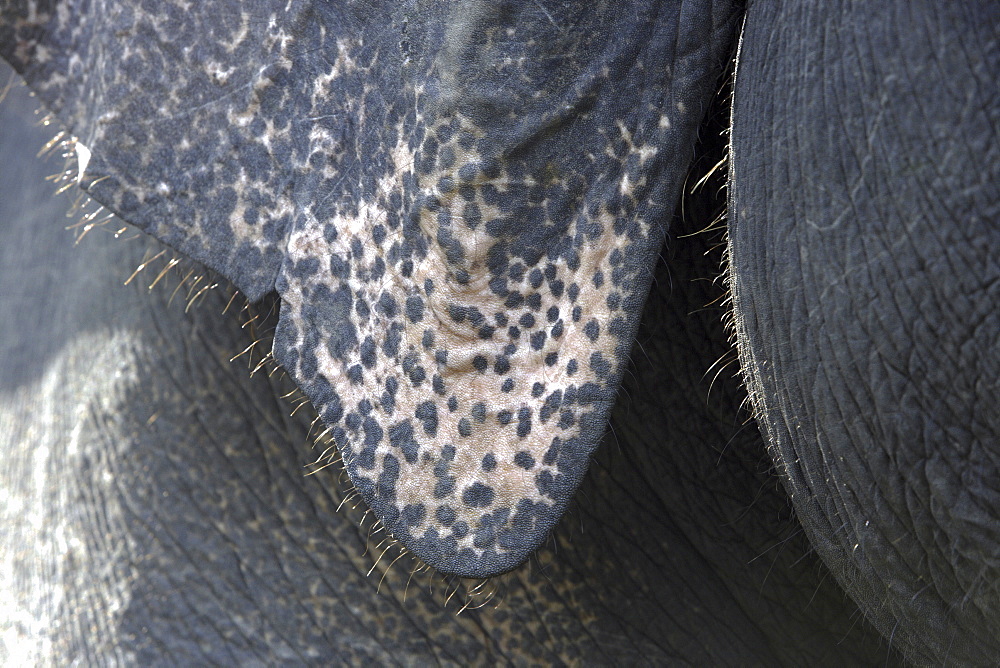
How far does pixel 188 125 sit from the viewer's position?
0.99 m

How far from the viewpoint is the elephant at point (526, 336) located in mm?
729

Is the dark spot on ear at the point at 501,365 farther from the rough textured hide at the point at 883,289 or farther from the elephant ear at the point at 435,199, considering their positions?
the rough textured hide at the point at 883,289

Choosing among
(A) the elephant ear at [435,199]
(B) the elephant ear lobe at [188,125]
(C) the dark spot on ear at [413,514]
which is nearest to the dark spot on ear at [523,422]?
(A) the elephant ear at [435,199]

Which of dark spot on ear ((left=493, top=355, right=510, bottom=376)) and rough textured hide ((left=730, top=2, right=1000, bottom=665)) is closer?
rough textured hide ((left=730, top=2, right=1000, bottom=665))

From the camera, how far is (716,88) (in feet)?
2.89

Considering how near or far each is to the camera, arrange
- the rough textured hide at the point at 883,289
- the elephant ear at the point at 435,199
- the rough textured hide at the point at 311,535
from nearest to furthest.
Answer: the rough textured hide at the point at 883,289 → the elephant ear at the point at 435,199 → the rough textured hide at the point at 311,535

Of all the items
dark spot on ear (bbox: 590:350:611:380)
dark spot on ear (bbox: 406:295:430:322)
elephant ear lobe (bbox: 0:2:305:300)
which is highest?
elephant ear lobe (bbox: 0:2:305:300)

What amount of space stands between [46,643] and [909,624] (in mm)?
1065

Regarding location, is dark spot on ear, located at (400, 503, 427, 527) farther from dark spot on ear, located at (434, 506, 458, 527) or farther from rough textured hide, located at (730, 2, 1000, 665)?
rough textured hide, located at (730, 2, 1000, 665)

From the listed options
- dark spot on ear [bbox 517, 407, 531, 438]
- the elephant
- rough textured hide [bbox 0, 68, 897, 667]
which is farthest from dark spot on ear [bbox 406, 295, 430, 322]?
rough textured hide [bbox 0, 68, 897, 667]

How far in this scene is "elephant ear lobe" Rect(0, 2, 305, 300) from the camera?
95 centimetres

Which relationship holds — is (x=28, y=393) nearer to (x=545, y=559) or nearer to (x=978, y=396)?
(x=545, y=559)

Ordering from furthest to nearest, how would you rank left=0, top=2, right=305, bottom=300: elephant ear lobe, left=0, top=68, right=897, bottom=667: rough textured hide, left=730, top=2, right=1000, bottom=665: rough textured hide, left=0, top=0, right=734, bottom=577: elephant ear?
left=0, top=68, right=897, bottom=667: rough textured hide
left=0, top=2, right=305, bottom=300: elephant ear lobe
left=0, top=0, right=734, bottom=577: elephant ear
left=730, top=2, right=1000, bottom=665: rough textured hide

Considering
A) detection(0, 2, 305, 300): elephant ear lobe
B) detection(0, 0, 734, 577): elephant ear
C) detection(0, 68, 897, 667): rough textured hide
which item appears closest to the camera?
detection(0, 0, 734, 577): elephant ear
